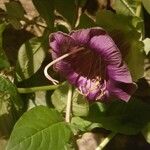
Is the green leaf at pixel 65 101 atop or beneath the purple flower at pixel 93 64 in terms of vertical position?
beneath

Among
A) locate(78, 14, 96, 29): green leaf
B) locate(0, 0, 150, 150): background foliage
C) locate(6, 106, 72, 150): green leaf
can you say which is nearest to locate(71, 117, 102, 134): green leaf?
locate(0, 0, 150, 150): background foliage

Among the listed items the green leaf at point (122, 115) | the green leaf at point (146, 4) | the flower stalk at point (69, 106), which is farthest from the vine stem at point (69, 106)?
the green leaf at point (146, 4)

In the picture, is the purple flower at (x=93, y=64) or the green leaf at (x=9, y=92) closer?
the purple flower at (x=93, y=64)

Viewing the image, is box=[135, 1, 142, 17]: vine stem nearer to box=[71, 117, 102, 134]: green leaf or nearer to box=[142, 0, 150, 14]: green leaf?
box=[142, 0, 150, 14]: green leaf

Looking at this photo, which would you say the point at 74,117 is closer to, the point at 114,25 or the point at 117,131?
the point at 117,131

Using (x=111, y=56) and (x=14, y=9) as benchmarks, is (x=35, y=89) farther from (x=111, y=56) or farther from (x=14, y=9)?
(x=111, y=56)

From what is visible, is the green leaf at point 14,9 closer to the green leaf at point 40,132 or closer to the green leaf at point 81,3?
the green leaf at point 81,3

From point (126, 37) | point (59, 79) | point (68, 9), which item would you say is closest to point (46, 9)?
point (68, 9)
